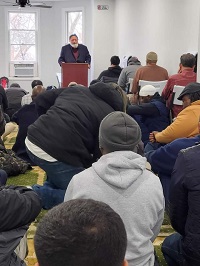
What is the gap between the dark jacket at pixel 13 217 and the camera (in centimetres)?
190

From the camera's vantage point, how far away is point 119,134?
2246 mm

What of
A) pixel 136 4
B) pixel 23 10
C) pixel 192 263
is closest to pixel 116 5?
pixel 136 4

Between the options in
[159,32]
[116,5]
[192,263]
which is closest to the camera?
[192,263]

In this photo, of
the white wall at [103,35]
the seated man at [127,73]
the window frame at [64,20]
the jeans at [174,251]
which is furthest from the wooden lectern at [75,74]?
the jeans at [174,251]

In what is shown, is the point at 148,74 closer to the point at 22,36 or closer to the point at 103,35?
the point at 103,35

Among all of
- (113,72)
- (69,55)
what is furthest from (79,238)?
(69,55)

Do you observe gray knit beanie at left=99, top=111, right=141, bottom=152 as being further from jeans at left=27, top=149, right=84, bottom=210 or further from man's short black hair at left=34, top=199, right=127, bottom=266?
man's short black hair at left=34, top=199, right=127, bottom=266

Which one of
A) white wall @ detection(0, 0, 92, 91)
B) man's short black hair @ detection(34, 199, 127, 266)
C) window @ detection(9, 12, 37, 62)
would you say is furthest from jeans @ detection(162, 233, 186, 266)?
window @ detection(9, 12, 37, 62)

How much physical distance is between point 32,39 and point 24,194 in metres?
12.3

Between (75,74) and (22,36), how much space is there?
606 centimetres

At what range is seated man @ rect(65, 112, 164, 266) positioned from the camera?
6.46 feet

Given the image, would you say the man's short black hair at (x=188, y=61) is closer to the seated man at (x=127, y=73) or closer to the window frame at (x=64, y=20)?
the seated man at (x=127, y=73)

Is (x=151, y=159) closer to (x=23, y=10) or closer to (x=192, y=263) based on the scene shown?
(x=192, y=263)

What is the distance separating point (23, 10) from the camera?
13570 millimetres
